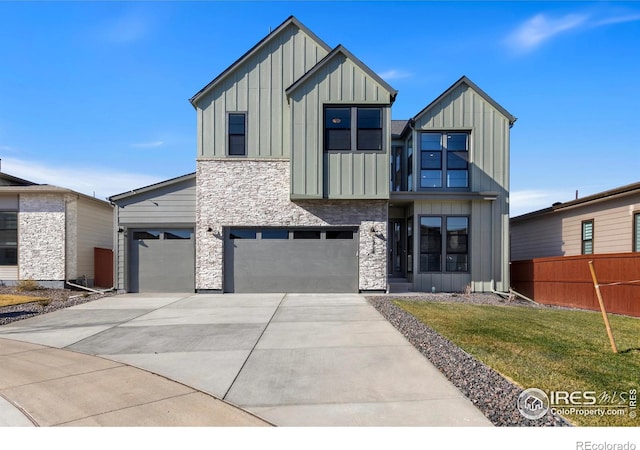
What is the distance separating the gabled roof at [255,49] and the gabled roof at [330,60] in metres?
1.65

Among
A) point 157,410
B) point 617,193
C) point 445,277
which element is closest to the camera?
point 157,410

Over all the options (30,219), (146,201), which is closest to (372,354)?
(146,201)

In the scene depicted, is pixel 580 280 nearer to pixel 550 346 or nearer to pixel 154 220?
pixel 550 346

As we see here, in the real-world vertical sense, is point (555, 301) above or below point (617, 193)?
below

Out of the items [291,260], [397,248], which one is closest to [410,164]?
[397,248]

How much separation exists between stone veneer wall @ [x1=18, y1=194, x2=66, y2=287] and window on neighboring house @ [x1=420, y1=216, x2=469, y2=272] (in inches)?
574

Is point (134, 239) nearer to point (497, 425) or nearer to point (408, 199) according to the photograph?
point (408, 199)

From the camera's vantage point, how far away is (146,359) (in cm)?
631

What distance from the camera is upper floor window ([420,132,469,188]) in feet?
51.1

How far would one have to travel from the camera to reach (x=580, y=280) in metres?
13.0

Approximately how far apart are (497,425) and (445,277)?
11.7m

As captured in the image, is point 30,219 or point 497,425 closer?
point 497,425

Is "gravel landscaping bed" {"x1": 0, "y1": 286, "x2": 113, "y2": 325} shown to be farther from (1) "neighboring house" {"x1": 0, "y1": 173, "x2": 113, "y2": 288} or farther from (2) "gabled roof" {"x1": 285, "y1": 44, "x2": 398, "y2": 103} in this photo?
(2) "gabled roof" {"x1": 285, "y1": 44, "x2": 398, "y2": 103}

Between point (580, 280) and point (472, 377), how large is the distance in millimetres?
10104
